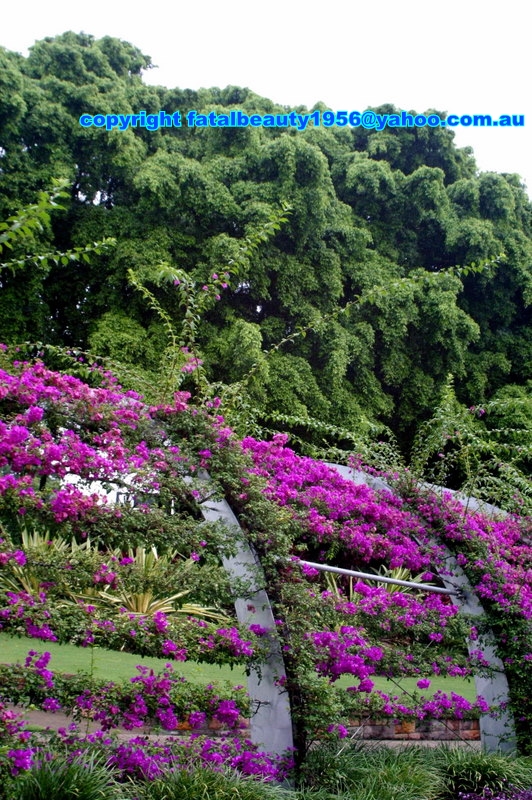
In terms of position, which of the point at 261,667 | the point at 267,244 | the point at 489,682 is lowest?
the point at 489,682

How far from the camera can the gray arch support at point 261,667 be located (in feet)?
10.4

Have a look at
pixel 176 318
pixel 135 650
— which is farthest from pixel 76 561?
pixel 176 318

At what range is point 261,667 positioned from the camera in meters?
3.26

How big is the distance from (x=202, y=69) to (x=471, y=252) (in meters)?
6.42

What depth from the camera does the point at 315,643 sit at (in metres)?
3.36

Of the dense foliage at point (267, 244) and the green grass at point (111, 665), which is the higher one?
the dense foliage at point (267, 244)

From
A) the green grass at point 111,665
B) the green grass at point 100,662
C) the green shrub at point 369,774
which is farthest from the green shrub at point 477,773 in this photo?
the green grass at point 100,662

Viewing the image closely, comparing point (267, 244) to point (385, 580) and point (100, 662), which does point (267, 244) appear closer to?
point (100, 662)

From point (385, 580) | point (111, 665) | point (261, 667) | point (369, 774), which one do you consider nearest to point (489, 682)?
point (385, 580)

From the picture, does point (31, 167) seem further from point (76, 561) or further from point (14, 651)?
point (76, 561)

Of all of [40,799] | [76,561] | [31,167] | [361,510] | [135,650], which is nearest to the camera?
[40,799]

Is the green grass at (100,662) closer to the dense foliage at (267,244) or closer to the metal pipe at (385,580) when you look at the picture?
the metal pipe at (385,580)

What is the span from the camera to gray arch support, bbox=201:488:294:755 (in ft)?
10.4

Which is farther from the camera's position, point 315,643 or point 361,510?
point 361,510
